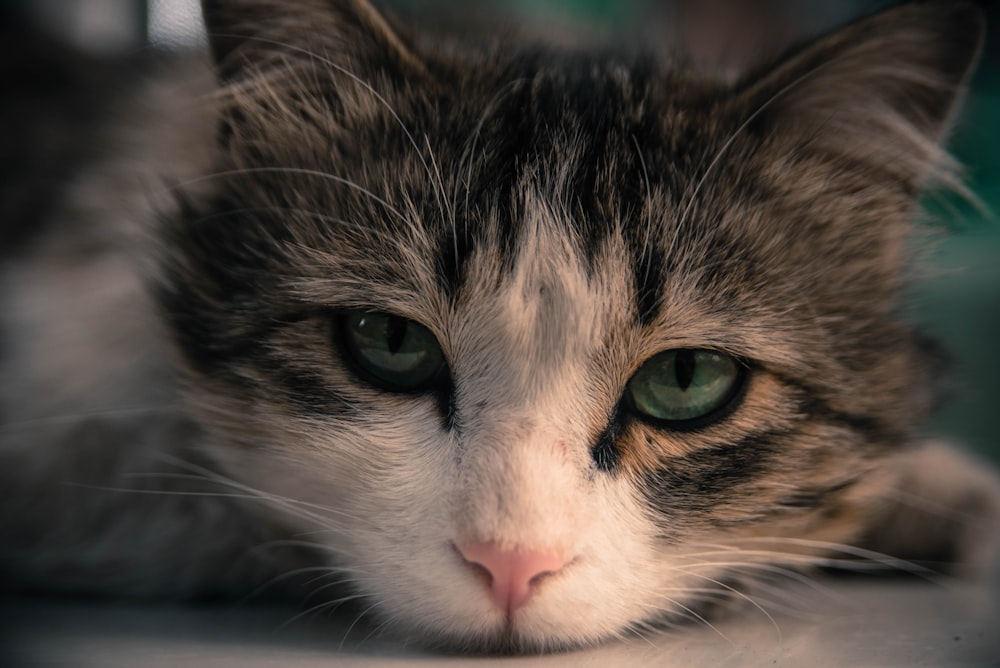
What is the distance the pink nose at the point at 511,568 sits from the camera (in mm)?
649

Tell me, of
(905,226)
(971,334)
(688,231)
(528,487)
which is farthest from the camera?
(971,334)

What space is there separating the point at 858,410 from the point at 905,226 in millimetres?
217

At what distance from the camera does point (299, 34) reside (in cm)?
85

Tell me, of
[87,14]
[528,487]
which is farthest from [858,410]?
[87,14]

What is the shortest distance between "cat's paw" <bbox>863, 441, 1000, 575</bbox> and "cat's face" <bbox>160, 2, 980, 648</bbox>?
10 cm

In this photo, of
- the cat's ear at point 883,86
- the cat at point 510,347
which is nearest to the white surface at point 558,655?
the cat at point 510,347

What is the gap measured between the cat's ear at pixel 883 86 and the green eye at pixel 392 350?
39 cm

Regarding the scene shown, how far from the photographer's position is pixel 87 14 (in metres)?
1.12

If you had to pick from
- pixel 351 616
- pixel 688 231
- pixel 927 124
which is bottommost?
pixel 351 616

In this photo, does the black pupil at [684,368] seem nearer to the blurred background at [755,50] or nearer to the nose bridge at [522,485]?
the nose bridge at [522,485]

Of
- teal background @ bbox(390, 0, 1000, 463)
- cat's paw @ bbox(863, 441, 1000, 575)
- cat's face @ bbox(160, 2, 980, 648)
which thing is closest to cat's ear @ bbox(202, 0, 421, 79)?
cat's face @ bbox(160, 2, 980, 648)

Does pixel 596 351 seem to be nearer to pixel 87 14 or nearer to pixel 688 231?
pixel 688 231

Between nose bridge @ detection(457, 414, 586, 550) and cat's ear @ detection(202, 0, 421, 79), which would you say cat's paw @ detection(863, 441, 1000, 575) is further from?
cat's ear @ detection(202, 0, 421, 79)

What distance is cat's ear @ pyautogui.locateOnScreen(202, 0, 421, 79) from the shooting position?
0.82 m
